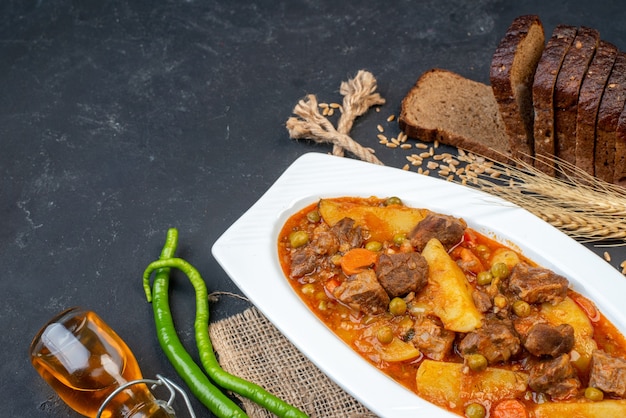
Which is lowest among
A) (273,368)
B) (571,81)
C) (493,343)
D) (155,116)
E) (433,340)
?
(273,368)

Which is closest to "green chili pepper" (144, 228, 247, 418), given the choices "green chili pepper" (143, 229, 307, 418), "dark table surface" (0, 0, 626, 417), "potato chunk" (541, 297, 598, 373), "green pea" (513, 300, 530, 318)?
"green chili pepper" (143, 229, 307, 418)

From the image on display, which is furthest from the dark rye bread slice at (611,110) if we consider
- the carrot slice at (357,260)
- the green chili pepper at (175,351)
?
the green chili pepper at (175,351)

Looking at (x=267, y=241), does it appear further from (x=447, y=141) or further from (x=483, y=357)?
(x=447, y=141)

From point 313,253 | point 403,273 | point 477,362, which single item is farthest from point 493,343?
point 313,253

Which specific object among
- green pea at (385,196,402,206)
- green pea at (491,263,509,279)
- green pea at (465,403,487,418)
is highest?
green pea at (385,196,402,206)

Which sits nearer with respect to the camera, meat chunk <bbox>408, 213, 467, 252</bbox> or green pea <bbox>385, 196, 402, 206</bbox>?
meat chunk <bbox>408, 213, 467, 252</bbox>

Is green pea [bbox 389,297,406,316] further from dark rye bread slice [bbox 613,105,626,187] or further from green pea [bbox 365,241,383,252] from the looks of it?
dark rye bread slice [bbox 613,105,626,187]

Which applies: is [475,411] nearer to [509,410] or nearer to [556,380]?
[509,410]
